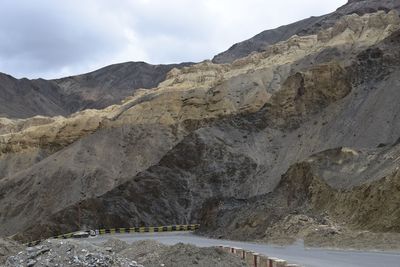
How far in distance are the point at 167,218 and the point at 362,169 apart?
2919 cm

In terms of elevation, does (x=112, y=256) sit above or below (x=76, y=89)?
below

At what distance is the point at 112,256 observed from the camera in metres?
17.0

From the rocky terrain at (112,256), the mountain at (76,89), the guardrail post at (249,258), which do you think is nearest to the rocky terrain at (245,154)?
the guardrail post at (249,258)

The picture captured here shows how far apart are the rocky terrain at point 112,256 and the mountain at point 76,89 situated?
141689 millimetres

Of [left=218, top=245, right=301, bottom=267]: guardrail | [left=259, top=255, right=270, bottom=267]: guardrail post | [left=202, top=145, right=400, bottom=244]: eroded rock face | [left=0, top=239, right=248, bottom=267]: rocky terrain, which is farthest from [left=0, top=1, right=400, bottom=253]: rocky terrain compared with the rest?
[left=259, top=255, right=270, bottom=267]: guardrail post

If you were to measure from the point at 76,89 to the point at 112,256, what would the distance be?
7060 inches

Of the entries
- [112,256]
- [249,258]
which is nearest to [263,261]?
[249,258]

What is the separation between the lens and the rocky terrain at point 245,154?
39.8 meters

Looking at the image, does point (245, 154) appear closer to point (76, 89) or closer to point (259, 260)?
point (259, 260)

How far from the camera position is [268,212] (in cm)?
4453

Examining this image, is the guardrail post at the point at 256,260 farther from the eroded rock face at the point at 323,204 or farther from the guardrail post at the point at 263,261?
the eroded rock face at the point at 323,204

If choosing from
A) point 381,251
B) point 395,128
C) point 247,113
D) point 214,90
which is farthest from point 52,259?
point 214,90

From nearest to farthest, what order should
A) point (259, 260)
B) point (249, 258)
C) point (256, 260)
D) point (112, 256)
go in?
point (259, 260), point (256, 260), point (112, 256), point (249, 258)

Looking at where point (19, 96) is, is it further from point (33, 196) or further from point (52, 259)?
point (52, 259)
